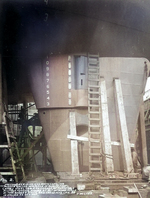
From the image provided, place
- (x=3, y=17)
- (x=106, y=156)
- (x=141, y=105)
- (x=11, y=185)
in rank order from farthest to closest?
(x=141, y=105) → (x=106, y=156) → (x=3, y=17) → (x=11, y=185)

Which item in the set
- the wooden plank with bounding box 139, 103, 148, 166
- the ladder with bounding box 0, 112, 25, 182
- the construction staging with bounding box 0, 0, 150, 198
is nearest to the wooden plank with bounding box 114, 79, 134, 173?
the construction staging with bounding box 0, 0, 150, 198

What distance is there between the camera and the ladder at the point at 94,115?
253 cm

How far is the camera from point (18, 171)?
8.79ft

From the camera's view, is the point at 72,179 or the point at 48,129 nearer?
the point at 72,179

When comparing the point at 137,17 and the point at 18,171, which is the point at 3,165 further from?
the point at 137,17

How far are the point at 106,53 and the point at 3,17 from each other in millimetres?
1241

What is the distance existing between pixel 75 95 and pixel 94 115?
0.33 m

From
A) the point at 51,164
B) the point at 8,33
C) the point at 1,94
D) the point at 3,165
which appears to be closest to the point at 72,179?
the point at 51,164

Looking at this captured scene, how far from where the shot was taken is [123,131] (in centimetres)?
279

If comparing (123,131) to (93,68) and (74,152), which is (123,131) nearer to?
(74,152)

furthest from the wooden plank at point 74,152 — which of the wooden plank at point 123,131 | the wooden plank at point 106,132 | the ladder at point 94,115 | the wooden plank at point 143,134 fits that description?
the wooden plank at point 143,134

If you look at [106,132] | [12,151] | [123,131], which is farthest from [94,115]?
→ [12,151]

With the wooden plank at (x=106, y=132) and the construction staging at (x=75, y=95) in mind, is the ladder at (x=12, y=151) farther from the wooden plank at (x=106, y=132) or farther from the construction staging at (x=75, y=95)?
the wooden plank at (x=106, y=132)

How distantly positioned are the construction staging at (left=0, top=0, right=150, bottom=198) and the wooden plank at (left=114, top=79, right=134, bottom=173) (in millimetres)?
11
